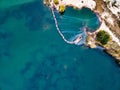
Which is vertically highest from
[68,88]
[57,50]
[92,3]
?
[92,3]

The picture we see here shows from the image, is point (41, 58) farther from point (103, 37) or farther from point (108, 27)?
point (108, 27)

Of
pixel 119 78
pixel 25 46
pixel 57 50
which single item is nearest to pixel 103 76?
pixel 119 78

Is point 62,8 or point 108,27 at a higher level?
point 62,8

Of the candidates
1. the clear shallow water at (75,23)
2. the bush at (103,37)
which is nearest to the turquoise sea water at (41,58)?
the clear shallow water at (75,23)

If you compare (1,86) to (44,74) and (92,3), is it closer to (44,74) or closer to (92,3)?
(44,74)

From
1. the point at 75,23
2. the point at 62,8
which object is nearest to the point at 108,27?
the point at 75,23

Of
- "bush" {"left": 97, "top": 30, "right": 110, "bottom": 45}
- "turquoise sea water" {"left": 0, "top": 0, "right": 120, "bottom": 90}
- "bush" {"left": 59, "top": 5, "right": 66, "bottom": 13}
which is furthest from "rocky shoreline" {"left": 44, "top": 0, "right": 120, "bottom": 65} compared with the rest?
"turquoise sea water" {"left": 0, "top": 0, "right": 120, "bottom": 90}
